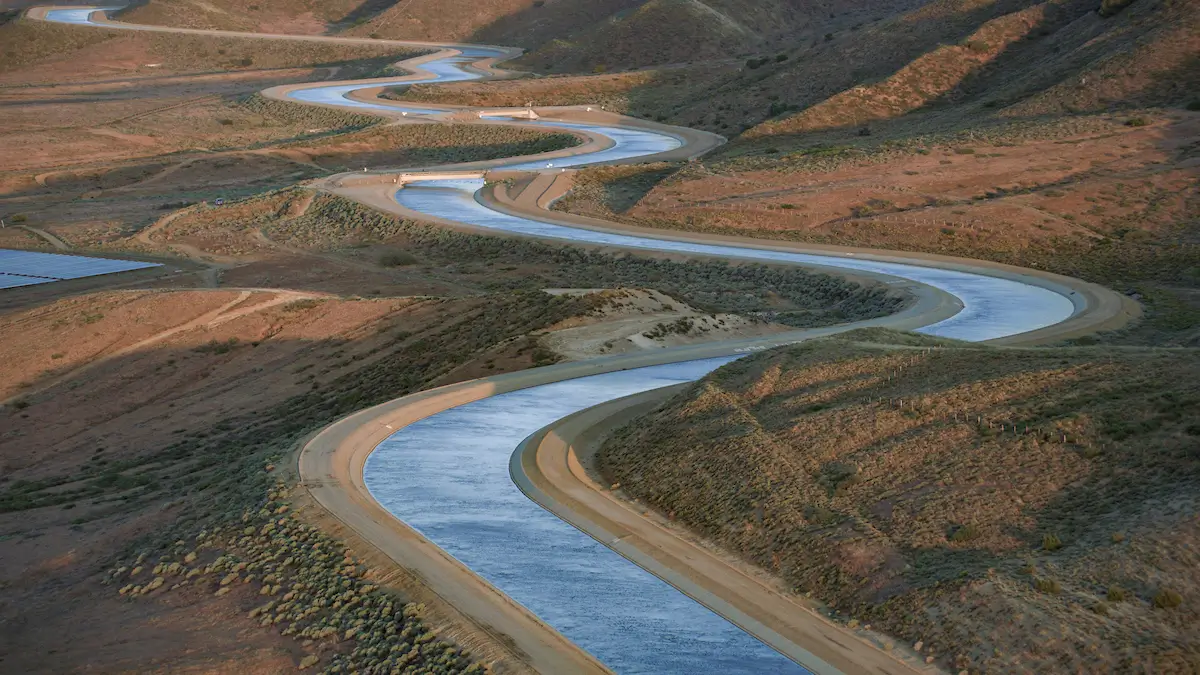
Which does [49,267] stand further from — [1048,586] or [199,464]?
[1048,586]

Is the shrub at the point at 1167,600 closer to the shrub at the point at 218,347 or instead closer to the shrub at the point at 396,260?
the shrub at the point at 218,347

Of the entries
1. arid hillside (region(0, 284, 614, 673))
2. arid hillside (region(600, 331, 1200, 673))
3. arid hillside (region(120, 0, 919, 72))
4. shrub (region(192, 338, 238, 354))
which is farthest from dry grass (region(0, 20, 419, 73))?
arid hillside (region(600, 331, 1200, 673))

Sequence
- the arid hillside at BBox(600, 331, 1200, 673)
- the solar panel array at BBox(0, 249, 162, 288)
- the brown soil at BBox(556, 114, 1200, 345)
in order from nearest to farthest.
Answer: the arid hillside at BBox(600, 331, 1200, 673), the brown soil at BBox(556, 114, 1200, 345), the solar panel array at BBox(0, 249, 162, 288)

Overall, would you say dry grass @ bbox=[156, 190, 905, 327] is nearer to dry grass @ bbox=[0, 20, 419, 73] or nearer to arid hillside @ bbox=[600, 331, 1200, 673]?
arid hillside @ bbox=[600, 331, 1200, 673]

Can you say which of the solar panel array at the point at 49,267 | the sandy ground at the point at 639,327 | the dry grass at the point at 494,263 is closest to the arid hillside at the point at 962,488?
the sandy ground at the point at 639,327

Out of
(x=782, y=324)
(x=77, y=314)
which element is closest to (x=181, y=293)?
(x=77, y=314)

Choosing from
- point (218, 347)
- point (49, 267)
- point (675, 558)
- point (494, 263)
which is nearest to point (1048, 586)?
point (675, 558)
